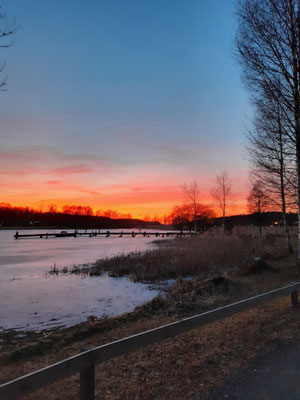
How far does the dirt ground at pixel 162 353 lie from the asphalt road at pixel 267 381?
0.45 ft

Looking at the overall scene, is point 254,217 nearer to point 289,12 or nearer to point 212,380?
point 289,12

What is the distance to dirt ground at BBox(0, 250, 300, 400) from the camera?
15.0ft

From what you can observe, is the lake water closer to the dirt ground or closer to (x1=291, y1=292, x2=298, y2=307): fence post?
the dirt ground

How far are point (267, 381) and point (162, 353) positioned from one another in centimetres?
233

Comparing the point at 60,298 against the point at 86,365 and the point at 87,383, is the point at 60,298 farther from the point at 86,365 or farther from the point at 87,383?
the point at 86,365

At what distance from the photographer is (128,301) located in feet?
40.8

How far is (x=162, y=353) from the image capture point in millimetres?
6059

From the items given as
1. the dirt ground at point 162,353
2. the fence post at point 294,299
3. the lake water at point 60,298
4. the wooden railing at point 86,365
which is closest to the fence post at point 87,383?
the wooden railing at point 86,365

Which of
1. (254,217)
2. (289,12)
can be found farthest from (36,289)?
(254,217)

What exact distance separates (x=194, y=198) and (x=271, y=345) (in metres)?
60.8

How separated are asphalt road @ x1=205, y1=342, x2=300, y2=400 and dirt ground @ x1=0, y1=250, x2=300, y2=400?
0.14 metres

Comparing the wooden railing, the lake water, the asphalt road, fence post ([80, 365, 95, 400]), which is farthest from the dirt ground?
the lake water

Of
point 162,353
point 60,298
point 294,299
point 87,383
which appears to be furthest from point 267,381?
point 60,298

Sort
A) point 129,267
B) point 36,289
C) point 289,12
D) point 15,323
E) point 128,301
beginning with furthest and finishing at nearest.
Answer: point 129,267, point 36,289, point 128,301, point 289,12, point 15,323
